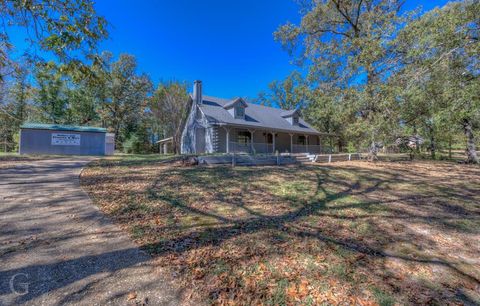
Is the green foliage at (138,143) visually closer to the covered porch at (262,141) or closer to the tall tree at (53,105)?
the tall tree at (53,105)

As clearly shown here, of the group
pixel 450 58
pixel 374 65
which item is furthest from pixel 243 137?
pixel 450 58

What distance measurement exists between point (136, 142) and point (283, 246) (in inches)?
1196

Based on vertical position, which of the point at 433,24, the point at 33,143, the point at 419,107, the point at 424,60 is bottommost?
the point at 33,143

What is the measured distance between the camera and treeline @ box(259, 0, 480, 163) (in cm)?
639

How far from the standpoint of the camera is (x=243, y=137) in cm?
2092

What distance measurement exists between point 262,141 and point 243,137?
2.24 m

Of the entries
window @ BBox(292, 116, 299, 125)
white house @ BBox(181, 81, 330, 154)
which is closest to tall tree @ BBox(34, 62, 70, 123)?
white house @ BBox(181, 81, 330, 154)

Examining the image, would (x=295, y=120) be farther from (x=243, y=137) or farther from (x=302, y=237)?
(x=302, y=237)

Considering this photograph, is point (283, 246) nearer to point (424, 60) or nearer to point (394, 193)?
point (394, 193)

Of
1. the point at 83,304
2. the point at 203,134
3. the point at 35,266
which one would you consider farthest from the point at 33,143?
the point at 83,304

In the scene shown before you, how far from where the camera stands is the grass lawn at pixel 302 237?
273cm

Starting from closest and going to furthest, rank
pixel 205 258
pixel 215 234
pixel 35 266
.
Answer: pixel 35 266, pixel 205 258, pixel 215 234

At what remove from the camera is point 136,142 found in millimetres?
30125

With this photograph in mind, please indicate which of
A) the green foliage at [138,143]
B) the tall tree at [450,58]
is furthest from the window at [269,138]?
the green foliage at [138,143]
